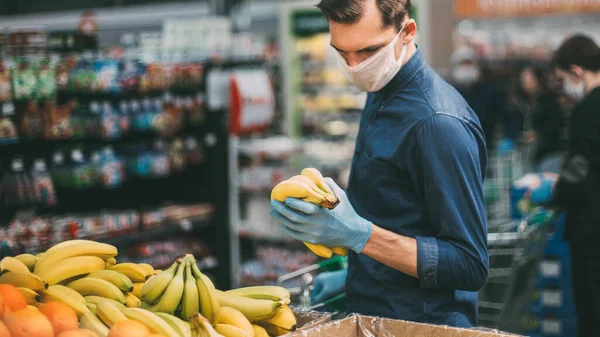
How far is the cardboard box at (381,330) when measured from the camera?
1.98 meters

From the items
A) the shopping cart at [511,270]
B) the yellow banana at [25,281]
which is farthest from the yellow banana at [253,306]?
the shopping cart at [511,270]

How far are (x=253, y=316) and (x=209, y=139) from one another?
4608 millimetres

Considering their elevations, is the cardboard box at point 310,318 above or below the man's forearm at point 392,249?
below

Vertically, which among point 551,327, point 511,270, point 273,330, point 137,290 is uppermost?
point 137,290

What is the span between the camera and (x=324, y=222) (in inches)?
83.9

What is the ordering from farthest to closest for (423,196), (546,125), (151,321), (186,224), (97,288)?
(546,125) < (186,224) < (423,196) < (97,288) < (151,321)

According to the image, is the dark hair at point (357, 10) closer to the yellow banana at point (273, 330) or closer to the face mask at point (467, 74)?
the yellow banana at point (273, 330)

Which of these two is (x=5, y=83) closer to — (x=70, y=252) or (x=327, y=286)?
(x=327, y=286)

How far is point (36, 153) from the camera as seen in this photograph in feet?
17.9

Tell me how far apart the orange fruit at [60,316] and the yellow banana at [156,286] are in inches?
7.3

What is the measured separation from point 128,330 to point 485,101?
851 centimetres

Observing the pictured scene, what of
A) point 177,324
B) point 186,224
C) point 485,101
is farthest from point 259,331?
point 485,101

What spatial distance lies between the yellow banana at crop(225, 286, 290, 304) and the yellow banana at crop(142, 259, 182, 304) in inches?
10.6

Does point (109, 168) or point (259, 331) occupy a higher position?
point (259, 331)
